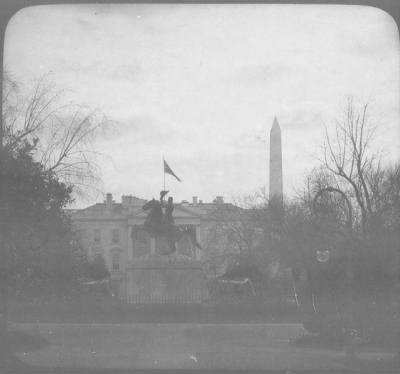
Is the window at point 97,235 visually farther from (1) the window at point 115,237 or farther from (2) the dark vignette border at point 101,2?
(2) the dark vignette border at point 101,2

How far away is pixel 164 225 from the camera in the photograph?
185cm

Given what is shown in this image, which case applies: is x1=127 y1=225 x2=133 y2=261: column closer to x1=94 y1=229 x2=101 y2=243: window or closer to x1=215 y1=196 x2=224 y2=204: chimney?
x1=94 y1=229 x2=101 y2=243: window

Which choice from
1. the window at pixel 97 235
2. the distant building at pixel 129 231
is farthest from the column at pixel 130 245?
the window at pixel 97 235

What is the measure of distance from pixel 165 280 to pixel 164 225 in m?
0.32

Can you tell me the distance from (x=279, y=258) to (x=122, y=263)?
58 cm

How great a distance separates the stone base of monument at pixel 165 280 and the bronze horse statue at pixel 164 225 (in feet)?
0.22

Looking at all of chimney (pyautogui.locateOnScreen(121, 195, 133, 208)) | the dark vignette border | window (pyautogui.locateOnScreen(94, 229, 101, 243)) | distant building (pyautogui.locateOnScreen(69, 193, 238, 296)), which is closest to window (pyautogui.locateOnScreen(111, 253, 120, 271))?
distant building (pyautogui.locateOnScreen(69, 193, 238, 296))

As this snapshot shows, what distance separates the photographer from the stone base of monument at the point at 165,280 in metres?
1.94

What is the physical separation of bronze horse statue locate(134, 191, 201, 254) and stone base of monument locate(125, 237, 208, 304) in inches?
2.6

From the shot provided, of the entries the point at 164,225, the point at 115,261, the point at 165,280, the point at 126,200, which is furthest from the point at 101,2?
the point at 165,280

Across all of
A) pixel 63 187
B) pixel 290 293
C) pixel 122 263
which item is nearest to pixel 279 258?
pixel 290 293

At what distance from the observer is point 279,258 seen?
73.9 inches

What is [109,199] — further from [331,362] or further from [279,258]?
[331,362]

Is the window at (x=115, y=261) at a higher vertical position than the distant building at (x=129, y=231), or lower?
lower
